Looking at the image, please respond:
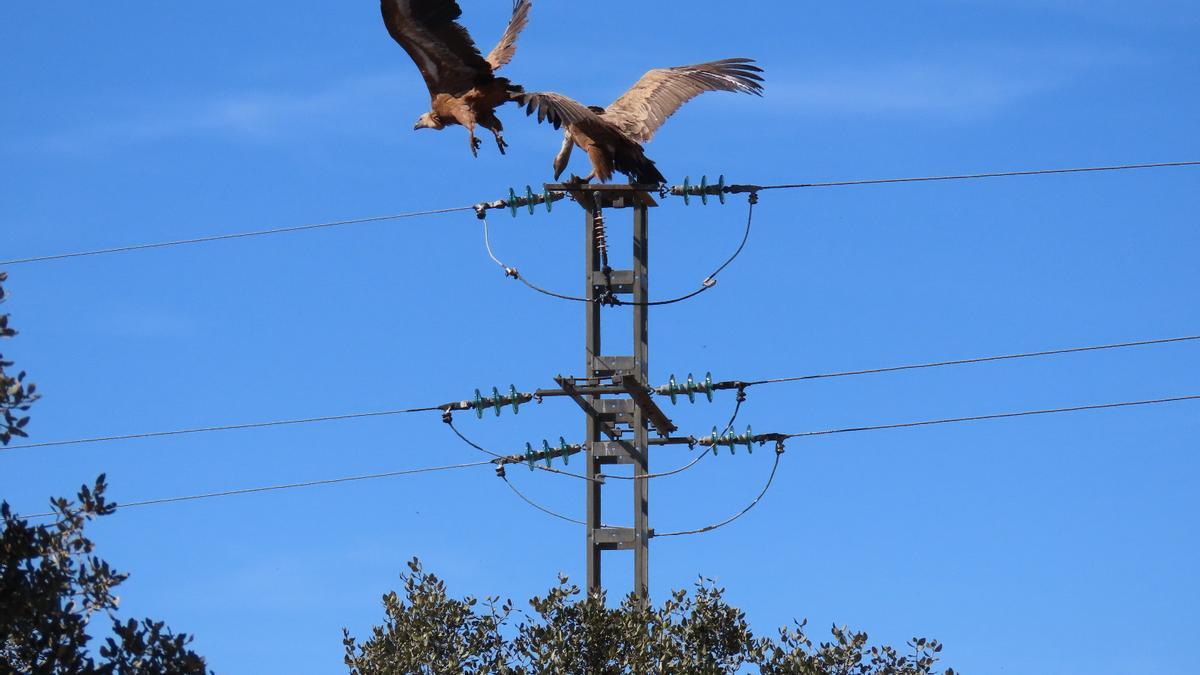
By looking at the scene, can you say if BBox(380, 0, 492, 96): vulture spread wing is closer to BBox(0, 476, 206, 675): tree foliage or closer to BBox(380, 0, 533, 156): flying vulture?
BBox(380, 0, 533, 156): flying vulture

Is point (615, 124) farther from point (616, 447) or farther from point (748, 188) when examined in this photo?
point (616, 447)

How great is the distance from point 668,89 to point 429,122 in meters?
2.52

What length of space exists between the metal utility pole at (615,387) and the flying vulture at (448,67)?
38.0 inches

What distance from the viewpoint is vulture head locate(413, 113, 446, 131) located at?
18.7m

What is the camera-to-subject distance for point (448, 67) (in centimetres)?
1816

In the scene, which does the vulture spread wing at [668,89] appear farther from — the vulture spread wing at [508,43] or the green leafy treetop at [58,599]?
the green leafy treetop at [58,599]

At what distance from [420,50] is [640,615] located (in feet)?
18.6

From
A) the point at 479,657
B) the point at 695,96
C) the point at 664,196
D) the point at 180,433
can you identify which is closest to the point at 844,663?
the point at 479,657

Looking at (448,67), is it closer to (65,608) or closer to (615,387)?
(615,387)

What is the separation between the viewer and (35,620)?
977 cm

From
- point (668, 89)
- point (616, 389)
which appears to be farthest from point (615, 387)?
point (668, 89)

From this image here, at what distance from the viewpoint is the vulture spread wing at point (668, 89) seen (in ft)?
61.7

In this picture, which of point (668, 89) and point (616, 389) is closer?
point (616, 389)

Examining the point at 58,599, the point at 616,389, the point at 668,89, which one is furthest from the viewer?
the point at 668,89
